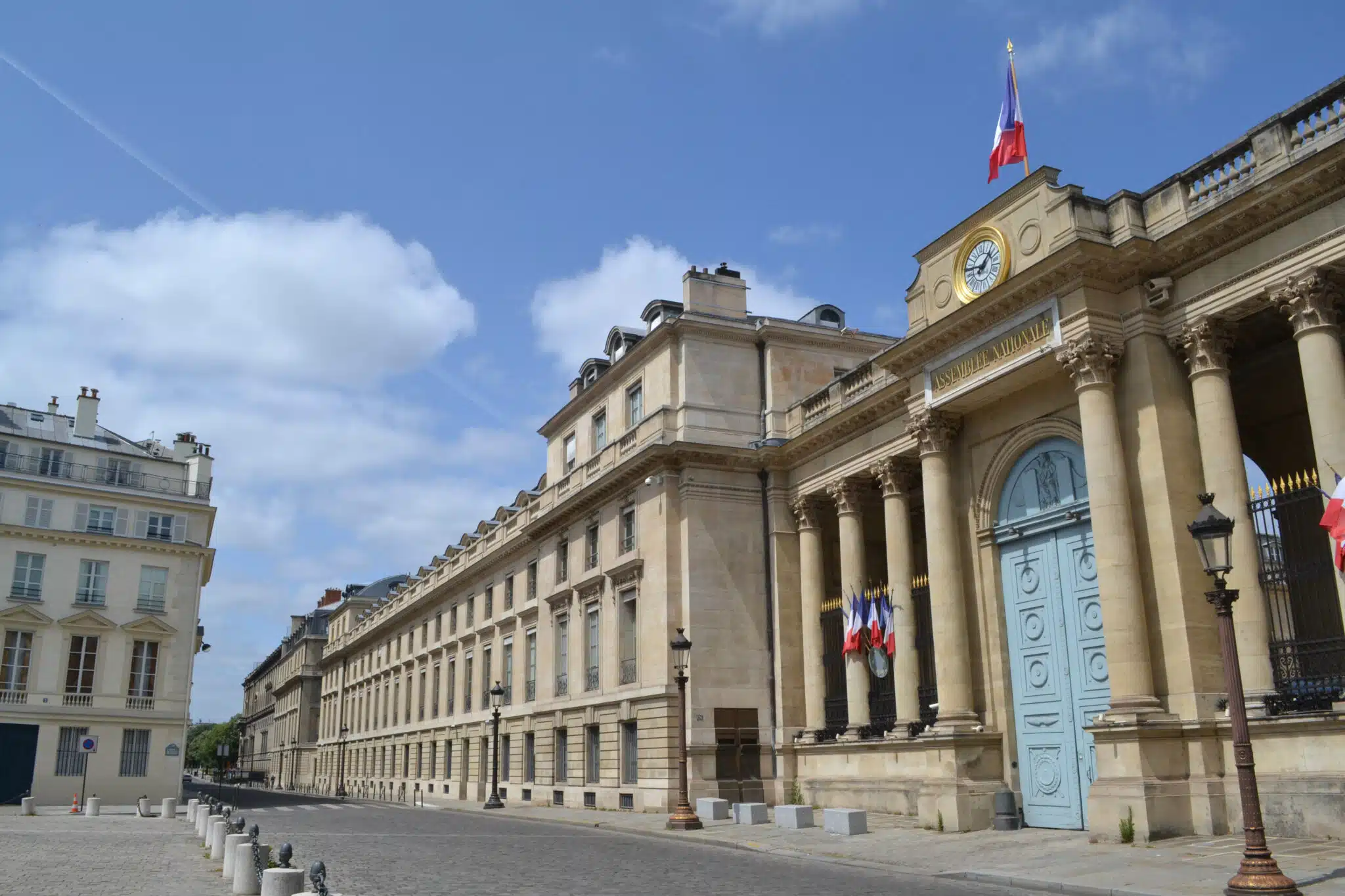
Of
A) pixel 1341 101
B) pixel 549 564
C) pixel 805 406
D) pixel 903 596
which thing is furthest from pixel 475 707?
pixel 1341 101

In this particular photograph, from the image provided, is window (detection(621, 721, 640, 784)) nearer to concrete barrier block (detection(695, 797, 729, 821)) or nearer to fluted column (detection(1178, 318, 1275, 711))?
concrete barrier block (detection(695, 797, 729, 821))

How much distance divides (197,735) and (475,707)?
173537 mm

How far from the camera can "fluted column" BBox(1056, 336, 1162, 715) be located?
17078 mm

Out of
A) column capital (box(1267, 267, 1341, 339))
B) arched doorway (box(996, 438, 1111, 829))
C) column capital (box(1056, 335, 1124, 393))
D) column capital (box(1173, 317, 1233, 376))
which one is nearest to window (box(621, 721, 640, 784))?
arched doorway (box(996, 438, 1111, 829))

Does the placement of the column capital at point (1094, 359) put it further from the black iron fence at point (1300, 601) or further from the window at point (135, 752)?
the window at point (135, 752)

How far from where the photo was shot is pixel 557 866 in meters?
15.6

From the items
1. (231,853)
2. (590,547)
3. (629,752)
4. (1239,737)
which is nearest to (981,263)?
(1239,737)

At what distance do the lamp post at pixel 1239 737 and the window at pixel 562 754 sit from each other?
87.8 ft

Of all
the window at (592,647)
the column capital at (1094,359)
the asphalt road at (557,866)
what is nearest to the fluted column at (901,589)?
the asphalt road at (557,866)

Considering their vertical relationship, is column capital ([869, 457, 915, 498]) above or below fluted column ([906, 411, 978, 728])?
above

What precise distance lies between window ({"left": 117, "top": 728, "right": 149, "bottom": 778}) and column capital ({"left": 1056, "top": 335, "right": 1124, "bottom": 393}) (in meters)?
39.5

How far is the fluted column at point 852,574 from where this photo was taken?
25.5 metres

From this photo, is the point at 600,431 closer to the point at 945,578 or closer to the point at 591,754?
the point at 591,754

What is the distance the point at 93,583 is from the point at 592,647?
22.7m
